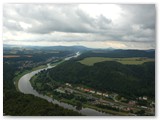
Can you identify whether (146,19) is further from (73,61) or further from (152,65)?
(73,61)

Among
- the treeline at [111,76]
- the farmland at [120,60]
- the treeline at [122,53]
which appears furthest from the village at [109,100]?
the treeline at [122,53]

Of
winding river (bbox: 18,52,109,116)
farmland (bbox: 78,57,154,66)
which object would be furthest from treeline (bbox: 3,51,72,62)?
farmland (bbox: 78,57,154,66)

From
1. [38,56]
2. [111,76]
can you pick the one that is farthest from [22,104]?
[111,76]

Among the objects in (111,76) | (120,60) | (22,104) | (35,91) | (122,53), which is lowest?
(22,104)

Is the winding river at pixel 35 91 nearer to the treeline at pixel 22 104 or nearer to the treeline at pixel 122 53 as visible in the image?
the treeline at pixel 22 104

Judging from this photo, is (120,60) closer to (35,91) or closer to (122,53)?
(122,53)

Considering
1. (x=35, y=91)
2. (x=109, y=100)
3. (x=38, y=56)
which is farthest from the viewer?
(x=38, y=56)
